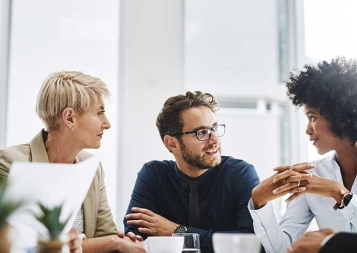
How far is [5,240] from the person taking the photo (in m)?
0.83

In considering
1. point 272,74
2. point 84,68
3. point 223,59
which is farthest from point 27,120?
point 272,74

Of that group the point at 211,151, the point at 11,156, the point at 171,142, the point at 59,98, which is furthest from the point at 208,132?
the point at 11,156

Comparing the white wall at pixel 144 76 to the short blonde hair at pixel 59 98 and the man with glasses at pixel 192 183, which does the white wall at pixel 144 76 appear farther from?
the short blonde hair at pixel 59 98

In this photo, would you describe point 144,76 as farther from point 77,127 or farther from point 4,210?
point 4,210

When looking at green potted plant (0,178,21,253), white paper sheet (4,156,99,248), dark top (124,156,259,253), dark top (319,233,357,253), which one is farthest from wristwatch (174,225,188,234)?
green potted plant (0,178,21,253)

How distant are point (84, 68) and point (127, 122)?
444 mm

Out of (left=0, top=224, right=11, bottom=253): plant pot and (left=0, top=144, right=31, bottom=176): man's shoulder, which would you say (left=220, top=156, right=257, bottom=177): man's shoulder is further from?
(left=0, top=224, right=11, bottom=253): plant pot

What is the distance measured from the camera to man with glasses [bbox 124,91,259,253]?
2186mm

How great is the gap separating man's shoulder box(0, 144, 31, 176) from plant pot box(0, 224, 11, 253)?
113 cm

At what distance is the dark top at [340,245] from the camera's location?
921 mm

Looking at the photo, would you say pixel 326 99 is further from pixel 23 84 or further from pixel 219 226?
pixel 23 84

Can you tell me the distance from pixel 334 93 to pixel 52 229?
1619 millimetres

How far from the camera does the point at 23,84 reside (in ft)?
9.78

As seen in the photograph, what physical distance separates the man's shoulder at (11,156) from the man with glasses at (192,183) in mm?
549
